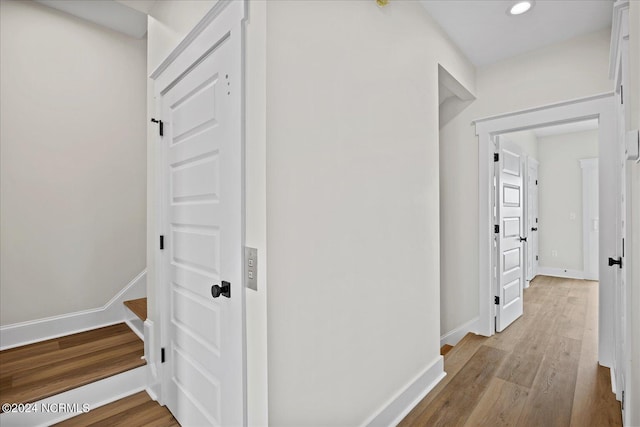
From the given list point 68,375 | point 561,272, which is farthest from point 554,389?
point 561,272

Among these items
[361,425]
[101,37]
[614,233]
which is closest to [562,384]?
[614,233]

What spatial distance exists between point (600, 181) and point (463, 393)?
196cm

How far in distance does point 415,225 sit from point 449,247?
1.43 m

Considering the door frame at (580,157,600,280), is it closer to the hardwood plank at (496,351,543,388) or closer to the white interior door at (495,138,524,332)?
the white interior door at (495,138,524,332)

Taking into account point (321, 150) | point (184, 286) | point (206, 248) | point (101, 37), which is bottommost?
point (184, 286)

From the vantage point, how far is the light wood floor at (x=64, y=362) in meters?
1.80

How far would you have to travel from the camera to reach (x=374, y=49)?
1.73m

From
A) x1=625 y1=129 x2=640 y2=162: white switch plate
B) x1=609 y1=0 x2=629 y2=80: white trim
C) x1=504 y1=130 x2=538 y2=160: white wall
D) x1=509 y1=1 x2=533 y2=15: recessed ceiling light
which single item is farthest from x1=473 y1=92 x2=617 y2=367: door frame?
x1=504 y1=130 x2=538 y2=160: white wall

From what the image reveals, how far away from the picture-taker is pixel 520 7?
87.9 inches

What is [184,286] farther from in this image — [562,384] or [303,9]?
[562,384]

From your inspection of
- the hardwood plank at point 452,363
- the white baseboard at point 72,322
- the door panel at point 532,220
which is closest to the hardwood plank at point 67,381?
the white baseboard at point 72,322

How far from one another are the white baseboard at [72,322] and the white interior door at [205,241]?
121 cm

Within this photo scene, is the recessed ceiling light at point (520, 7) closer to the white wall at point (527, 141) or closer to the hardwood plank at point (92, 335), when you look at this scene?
the white wall at point (527, 141)

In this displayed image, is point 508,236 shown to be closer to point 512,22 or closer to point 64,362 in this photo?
point 512,22
